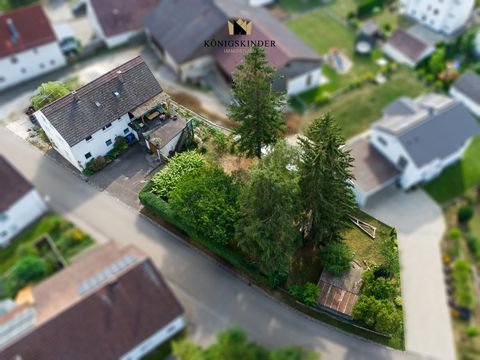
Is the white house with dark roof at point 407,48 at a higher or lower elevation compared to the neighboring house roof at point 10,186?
lower

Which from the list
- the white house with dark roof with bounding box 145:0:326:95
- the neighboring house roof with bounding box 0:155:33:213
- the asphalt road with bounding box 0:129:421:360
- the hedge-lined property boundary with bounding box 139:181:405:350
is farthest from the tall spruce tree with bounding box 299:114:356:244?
the white house with dark roof with bounding box 145:0:326:95

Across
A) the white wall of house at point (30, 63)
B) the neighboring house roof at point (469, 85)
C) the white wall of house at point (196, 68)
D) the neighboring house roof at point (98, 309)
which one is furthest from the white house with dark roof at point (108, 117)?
the neighboring house roof at point (469, 85)

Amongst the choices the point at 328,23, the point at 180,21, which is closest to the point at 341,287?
the point at 180,21

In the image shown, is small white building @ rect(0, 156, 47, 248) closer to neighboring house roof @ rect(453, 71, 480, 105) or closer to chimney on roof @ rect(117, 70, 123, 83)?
chimney on roof @ rect(117, 70, 123, 83)

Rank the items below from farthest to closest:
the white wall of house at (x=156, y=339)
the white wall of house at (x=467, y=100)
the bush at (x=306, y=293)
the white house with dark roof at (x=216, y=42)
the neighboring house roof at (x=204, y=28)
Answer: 1. the white wall of house at (x=467, y=100)
2. the neighboring house roof at (x=204, y=28)
3. the white house with dark roof at (x=216, y=42)
4. the bush at (x=306, y=293)
5. the white wall of house at (x=156, y=339)

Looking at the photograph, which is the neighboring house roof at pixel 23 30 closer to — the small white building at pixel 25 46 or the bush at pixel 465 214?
the small white building at pixel 25 46
